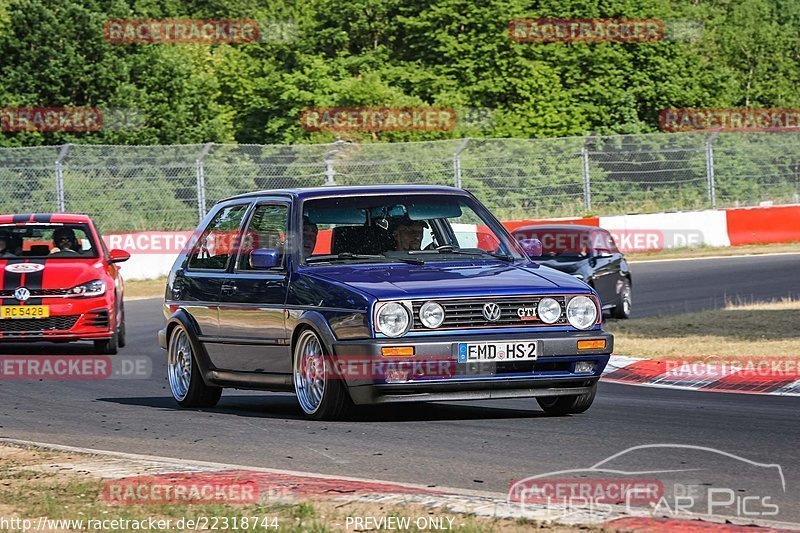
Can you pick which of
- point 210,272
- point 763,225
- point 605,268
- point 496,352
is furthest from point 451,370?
point 763,225

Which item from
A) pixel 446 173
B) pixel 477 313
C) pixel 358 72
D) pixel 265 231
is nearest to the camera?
pixel 477 313

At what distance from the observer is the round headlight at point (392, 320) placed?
370 inches

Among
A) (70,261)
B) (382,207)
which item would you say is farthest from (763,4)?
(382,207)

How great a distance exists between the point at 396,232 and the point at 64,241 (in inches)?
324

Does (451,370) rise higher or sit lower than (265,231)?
lower

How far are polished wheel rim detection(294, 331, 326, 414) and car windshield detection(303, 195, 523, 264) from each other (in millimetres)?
649

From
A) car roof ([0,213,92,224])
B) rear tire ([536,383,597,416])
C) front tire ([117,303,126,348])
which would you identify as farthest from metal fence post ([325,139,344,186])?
rear tire ([536,383,597,416])

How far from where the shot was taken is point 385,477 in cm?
773

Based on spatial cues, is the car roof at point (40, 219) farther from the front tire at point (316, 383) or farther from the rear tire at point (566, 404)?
the rear tire at point (566, 404)

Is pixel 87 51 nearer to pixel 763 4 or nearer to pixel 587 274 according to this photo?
pixel 587 274

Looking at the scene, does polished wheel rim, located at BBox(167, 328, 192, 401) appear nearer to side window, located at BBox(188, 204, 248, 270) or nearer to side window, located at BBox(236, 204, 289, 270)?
side window, located at BBox(188, 204, 248, 270)

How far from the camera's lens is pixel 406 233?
1062 cm

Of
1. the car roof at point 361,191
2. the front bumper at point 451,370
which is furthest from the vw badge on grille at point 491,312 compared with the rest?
the car roof at point 361,191

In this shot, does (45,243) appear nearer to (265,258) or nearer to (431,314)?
(265,258)
